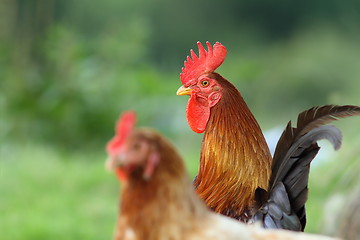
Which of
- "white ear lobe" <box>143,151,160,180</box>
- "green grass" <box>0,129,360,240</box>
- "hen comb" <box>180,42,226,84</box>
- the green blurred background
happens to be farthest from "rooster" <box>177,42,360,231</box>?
the green blurred background

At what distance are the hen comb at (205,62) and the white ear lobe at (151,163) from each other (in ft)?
2.76

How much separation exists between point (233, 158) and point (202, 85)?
266 millimetres

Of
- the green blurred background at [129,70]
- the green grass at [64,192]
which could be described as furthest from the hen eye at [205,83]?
the green blurred background at [129,70]

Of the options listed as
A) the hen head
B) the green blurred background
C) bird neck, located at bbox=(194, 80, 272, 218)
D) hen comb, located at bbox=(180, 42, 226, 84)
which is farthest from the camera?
the green blurred background

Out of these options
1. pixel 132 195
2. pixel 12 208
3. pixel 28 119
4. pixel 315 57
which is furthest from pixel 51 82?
pixel 132 195

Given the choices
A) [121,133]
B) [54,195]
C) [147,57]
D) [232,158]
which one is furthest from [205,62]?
[147,57]

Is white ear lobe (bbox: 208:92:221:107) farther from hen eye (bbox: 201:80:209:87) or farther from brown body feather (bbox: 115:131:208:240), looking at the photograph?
brown body feather (bbox: 115:131:208:240)

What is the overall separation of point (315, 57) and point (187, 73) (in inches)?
186

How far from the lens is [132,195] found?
1.47 m

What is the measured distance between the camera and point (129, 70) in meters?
6.80

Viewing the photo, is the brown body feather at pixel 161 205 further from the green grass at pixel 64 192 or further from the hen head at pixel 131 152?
the green grass at pixel 64 192

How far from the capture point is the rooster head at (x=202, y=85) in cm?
221

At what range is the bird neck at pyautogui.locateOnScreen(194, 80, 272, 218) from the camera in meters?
2.13

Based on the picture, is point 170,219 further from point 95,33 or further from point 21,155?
point 95,33
